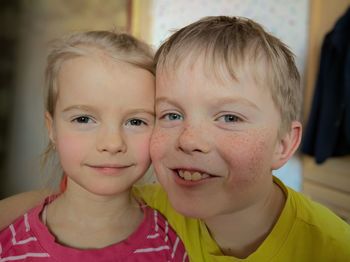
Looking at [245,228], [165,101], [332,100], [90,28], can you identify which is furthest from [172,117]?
[332,100]

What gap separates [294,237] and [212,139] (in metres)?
0.23

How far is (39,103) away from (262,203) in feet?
3.54

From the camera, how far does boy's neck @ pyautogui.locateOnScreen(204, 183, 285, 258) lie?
623mm

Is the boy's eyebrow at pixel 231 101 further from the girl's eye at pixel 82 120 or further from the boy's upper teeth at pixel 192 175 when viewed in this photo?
the girl's eye at pixel 82 120

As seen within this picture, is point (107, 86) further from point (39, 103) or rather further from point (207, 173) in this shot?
point (39, 103)

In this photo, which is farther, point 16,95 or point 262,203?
point 16,95

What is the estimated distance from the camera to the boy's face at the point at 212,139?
1.70ft

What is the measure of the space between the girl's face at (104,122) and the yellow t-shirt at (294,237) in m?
0.15

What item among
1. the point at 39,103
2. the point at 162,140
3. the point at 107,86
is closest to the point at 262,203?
the point at 162,140

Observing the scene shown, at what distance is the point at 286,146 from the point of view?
0.62 metres

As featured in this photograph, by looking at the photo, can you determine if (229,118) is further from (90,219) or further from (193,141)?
(90,219)

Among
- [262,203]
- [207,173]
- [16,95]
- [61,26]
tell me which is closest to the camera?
[207,173]

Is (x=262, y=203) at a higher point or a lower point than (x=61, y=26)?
lower

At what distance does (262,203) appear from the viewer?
633 millimetres
